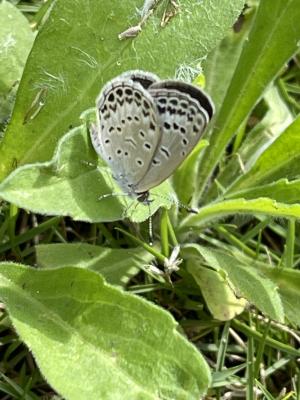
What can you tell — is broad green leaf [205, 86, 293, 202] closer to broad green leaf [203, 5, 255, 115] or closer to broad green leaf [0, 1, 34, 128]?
broad green leaf [203, 5, 255, 115]

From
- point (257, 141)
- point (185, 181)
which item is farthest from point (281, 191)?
point (257, 141)

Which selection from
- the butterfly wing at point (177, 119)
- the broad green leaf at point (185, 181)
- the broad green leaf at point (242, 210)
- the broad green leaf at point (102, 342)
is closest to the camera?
the broad green leaf at point (102, 342)

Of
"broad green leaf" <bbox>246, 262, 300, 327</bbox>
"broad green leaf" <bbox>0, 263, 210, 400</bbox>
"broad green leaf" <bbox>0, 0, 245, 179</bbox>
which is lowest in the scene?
"broad green leaf" <bbox>246, 262, 300, 327</bbox>

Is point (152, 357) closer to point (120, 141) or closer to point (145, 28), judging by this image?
point (120, 141)

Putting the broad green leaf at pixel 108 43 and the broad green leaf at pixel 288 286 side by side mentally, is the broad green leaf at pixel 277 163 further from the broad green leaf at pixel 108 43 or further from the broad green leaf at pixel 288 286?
the broad green leaf at pixel 108 43

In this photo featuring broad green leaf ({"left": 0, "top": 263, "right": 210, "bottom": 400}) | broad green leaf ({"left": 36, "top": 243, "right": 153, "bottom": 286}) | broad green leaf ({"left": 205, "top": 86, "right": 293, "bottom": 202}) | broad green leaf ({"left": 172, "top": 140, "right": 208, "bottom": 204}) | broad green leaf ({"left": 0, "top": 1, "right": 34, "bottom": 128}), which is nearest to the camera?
broad green leaf ({"left": 0, "top": 263, "right": 210, "bottom": 400})

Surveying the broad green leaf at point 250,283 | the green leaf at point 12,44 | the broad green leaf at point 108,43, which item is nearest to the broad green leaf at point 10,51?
the green leaf at point 12,44

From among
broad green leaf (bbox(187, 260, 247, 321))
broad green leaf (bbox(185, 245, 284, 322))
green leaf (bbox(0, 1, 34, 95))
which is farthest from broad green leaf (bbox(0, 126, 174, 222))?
green leaf (bbox(0, 1, 34, 95))
